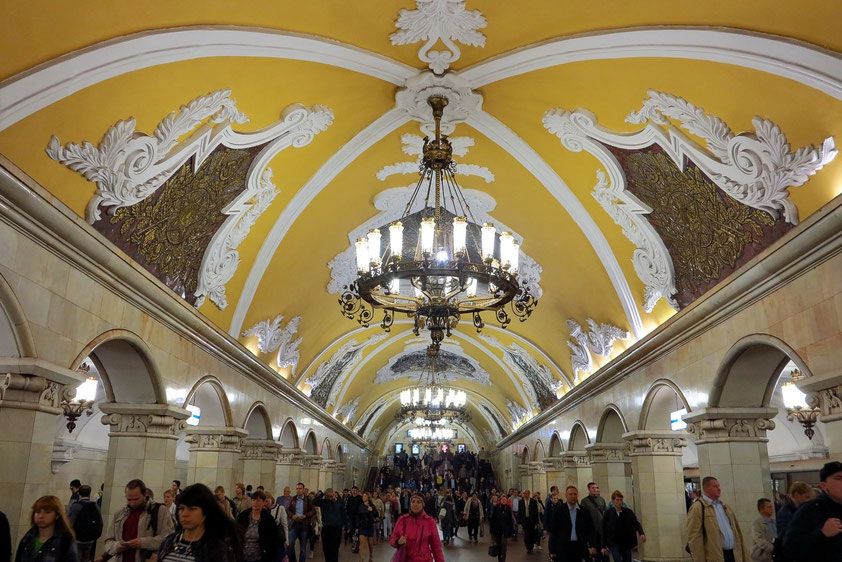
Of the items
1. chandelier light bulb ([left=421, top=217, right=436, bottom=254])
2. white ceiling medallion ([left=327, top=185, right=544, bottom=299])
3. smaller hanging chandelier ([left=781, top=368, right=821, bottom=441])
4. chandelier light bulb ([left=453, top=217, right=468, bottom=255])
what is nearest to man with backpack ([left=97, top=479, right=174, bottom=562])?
chandelier light bulb ([left=421, top=217, right=436, bottom=254])

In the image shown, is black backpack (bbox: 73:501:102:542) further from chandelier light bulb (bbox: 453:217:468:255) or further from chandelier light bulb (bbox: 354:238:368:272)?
chandelier light bulb (bbox: 453:217:468:255)

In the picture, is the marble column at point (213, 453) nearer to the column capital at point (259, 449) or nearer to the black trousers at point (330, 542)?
the black trousers at point (330, 542)

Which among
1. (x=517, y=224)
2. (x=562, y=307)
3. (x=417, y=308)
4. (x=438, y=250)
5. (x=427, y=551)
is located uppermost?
(x=517, y=224)

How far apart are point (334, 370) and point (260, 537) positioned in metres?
14.6

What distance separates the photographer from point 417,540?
5.71 meters

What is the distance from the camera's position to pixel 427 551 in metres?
5.72

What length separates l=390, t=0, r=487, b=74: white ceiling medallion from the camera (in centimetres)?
638

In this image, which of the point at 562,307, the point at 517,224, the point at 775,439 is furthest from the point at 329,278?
the point at 775,439

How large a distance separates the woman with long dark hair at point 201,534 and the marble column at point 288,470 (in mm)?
13678

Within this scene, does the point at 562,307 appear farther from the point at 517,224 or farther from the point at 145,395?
the point at 145,395

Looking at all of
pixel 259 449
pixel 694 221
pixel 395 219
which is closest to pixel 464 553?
pixel 259 449

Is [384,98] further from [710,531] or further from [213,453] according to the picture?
[213,453]

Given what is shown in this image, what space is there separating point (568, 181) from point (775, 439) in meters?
11.0

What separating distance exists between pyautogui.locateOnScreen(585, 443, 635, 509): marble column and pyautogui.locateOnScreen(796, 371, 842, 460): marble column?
8.33 meters
